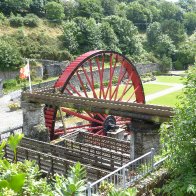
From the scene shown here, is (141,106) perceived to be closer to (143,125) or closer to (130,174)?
(143,125)

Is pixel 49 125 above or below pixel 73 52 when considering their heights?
below

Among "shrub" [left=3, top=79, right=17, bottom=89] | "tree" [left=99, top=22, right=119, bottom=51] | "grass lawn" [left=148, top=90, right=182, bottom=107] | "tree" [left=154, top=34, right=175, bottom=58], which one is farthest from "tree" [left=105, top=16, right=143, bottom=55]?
"shrub" [left=3, top=79, right=17, bottom=89]

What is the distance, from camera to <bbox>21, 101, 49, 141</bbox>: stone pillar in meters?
15.4

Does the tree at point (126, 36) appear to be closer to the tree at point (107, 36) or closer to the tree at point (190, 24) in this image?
the tree at point (107, 36)

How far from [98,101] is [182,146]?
679 cm

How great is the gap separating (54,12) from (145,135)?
48.7 meters

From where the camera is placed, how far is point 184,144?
6.98 m

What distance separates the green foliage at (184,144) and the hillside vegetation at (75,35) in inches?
1249

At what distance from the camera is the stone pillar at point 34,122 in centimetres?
1538

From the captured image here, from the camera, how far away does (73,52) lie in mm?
48688

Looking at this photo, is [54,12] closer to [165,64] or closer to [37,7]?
[37,7]

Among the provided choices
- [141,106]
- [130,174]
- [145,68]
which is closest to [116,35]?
[145,68]

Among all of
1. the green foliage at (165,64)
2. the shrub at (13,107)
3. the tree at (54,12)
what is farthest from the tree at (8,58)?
the green foliage at (165,64)

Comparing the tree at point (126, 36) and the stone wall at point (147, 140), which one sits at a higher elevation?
the tree at point (126, 36)
